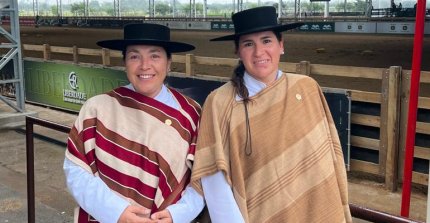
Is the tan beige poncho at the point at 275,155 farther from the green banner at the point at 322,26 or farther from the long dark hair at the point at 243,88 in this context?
the green banner at the point at 322,26

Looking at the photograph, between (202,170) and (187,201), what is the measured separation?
0.15 m

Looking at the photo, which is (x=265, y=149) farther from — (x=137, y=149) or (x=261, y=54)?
(x=137, y=149)

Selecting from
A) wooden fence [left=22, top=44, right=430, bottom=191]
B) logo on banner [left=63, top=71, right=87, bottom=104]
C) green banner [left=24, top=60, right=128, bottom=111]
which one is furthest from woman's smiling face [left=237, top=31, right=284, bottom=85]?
logo on banner [left=63, top=71, right=87, bottom=104]

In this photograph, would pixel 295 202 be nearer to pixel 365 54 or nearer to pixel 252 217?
pixel 252 217

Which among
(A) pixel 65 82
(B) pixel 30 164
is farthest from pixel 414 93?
(A) pixel 65 82

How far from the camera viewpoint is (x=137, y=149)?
1909 millimetres

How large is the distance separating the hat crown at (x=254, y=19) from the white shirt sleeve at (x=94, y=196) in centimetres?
74

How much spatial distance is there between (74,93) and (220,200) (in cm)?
833

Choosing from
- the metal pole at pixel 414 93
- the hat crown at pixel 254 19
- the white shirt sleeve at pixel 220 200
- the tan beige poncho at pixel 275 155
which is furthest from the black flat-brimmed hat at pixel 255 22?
the metal pole at pixel 414 93

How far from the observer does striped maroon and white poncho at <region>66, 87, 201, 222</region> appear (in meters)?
1.91

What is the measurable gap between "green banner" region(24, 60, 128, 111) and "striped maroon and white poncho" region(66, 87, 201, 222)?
264 inches

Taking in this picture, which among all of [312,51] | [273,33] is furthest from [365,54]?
[273,33]

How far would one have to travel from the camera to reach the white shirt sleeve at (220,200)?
70.5 inches

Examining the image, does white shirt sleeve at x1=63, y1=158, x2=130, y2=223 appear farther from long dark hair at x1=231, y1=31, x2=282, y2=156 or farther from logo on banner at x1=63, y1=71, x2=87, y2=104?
logo on banner at x1=63, y1=71, x2=87, y2=104
